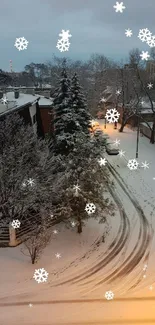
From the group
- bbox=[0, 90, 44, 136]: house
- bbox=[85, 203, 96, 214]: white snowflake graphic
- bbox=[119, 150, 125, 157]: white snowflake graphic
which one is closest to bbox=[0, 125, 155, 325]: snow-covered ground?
bbox=[85, 203, 96, 214]: white snowflake graphic

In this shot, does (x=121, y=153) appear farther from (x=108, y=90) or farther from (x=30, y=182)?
(x=108, y=90)

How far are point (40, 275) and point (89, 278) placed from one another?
7.28 ft

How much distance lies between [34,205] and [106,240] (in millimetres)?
4404

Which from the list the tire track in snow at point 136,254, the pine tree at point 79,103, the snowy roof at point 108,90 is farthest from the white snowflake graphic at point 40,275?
the snowy roof at point 108,90

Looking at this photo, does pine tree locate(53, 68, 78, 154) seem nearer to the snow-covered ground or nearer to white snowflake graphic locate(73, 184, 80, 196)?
the snow-covered ground

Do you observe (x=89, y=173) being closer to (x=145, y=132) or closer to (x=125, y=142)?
(x=125, y=142)

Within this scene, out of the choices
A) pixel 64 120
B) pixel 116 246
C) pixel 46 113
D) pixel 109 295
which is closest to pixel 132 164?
pixel 64 120

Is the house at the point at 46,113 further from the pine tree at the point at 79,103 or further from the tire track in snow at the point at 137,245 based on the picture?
the tire track in snow at the point at 137,245

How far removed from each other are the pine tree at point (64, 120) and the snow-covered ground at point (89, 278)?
6606 mm

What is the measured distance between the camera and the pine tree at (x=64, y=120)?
83.4ft

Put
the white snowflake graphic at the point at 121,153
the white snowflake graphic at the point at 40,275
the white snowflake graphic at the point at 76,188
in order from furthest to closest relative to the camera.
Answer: the white snowflake graphic at the point at 121,153 → the white snowflake graphic at the point at 76,188 → the white snowflake graphic at the point at 40,275

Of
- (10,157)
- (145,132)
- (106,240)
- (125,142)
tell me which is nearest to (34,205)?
(10,157)

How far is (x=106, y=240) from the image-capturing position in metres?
18.7

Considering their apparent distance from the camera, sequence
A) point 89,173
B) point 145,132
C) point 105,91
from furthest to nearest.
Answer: point 105,91
point 145,132
point 89,173
